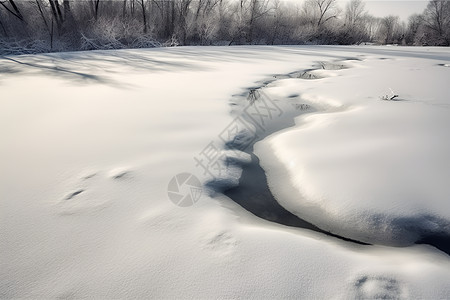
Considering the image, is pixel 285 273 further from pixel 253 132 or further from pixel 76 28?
pixel 76 28

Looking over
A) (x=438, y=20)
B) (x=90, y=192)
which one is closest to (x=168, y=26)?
(x=90, y=192)

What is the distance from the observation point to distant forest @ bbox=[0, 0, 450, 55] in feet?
39.3

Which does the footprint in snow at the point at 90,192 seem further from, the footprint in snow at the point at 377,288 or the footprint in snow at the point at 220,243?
the footprint in snow at the point at 377,288

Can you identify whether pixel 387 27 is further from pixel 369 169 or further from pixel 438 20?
pixel 369 169

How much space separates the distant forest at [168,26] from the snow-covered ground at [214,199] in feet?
34.1

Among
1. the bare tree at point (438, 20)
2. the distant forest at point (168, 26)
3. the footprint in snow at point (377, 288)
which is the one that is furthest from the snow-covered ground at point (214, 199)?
the bare tree at point (438, 20)

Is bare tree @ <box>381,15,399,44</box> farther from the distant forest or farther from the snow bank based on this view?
the snow bank

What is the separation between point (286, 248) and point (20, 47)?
43.7 feet

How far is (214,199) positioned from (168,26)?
18.5 metres

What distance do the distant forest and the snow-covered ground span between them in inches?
409

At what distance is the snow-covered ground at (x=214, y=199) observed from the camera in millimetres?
1121

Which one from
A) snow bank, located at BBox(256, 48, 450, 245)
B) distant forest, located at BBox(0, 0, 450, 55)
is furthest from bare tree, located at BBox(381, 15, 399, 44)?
snow bank, located at BBox(256, 48, 450, 245)

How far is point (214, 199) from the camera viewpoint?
5.75 ft

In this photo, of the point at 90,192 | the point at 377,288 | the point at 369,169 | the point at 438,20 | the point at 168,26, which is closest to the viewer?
the point at 377,288
